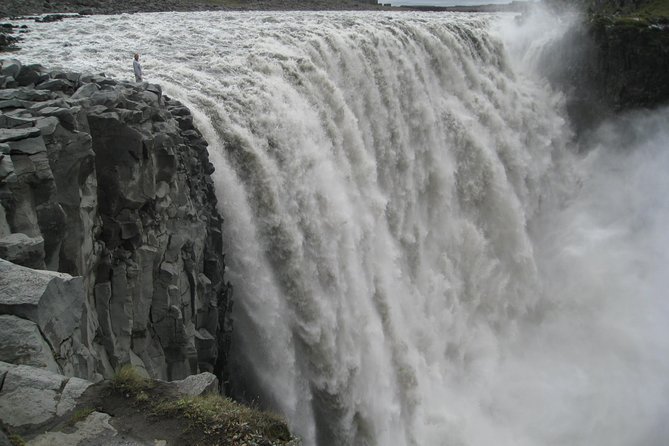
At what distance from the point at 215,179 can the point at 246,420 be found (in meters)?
8.90

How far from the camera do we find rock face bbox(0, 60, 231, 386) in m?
8.25

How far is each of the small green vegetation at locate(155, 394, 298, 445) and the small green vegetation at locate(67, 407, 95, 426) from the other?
81 cm

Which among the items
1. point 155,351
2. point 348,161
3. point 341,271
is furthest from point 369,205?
point 155,351

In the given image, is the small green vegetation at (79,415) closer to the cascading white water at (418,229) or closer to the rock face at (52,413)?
the rock face at (52,413)

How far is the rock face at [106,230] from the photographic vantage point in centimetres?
825

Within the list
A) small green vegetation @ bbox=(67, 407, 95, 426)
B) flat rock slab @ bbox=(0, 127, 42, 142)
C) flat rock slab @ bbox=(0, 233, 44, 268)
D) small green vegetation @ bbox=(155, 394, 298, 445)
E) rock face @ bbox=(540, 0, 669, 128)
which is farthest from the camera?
rock face @ bbox=(540, 0, 669, 128)

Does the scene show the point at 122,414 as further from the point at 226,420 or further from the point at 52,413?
the point at 226,420

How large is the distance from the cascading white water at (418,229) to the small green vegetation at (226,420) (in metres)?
8.27

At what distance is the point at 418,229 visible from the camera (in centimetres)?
2491

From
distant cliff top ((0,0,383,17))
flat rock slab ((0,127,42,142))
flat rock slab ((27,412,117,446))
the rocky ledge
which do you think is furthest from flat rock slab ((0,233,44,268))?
distant cliff top ((0,0,383,17))

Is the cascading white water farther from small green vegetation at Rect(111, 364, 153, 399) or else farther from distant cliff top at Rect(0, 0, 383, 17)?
small green vegetation at Rect(111, 364, 153, 399)

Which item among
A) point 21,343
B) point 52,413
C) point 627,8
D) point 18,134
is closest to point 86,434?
point 52,413

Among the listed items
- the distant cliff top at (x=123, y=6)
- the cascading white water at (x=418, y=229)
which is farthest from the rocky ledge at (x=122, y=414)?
the distant cliff top at (x=123, y=6)

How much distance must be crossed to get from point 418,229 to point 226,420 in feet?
59.3
